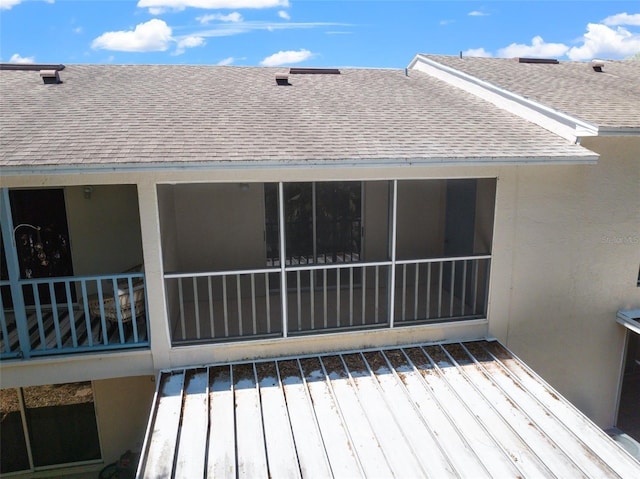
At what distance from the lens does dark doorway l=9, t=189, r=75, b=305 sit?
669cm

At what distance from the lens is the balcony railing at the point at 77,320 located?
16.8 ft

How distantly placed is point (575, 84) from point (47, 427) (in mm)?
11282

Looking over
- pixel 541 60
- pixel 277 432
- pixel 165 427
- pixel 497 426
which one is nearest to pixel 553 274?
pixel 497 426

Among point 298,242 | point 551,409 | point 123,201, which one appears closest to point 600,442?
point 551,409

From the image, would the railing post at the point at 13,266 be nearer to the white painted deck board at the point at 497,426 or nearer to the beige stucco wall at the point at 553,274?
the beige stucco wall at the point at 553,274

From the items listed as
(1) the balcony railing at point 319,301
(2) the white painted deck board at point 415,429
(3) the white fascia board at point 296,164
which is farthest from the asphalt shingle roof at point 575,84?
(2) the white painted deck board at point 415,429

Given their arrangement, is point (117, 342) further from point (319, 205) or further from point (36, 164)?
point (319, 205)

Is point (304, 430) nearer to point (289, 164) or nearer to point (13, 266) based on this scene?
point (289, 164)

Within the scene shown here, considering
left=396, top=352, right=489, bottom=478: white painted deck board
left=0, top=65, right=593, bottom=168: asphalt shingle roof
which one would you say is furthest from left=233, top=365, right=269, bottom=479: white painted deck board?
left=0, top=65, right=593, bottom=168: asphalt shingle roof

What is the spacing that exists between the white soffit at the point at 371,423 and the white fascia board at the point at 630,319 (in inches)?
93.9

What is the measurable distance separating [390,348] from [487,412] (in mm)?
1680

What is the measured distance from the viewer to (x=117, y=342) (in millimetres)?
5629

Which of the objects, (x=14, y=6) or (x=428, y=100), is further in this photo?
(x=428, y=100)

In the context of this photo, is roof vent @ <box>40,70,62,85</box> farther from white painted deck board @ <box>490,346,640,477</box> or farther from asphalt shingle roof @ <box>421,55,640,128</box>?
white painted deck board @ <box>490,346,640,477</box>
